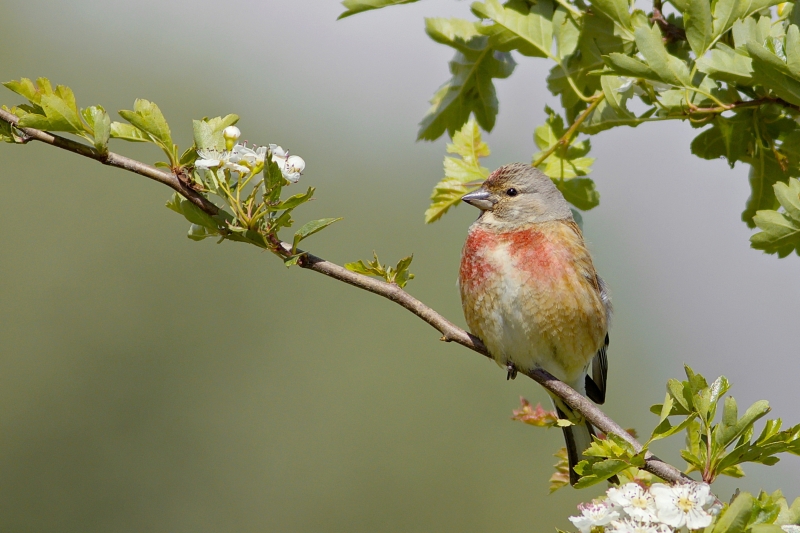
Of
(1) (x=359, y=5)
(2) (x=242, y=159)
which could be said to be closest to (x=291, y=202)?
(2) (x=242, y=159)

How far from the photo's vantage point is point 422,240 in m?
16.9

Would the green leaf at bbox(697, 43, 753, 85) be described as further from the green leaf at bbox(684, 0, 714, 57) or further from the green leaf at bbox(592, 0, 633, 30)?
the green leaf at bbox(592, 0, 633, 30)

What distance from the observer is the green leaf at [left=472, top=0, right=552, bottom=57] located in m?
2.87

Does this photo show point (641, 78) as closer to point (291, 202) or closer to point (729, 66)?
point (729, 66)

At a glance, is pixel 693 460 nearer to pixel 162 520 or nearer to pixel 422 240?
pixel 422 240

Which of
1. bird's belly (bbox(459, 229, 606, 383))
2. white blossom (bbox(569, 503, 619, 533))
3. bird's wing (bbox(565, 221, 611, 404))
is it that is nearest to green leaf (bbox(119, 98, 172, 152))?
white blossom (bbox(569, 503, 619, 533))

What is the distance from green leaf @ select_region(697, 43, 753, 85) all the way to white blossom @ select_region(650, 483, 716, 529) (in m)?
1.17

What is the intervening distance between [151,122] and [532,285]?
7.29ft

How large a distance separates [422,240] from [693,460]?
48.6ft

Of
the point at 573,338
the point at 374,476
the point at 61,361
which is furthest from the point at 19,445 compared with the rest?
the point at 573,338

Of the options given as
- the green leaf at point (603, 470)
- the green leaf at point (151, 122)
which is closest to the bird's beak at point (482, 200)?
the green leaf at point (151, 122)

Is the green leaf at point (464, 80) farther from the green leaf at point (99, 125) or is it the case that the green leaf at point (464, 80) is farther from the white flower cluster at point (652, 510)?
the white flower cluster at point (652, 510)

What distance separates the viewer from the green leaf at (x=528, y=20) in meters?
2.87

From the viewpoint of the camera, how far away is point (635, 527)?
2.02 meters
